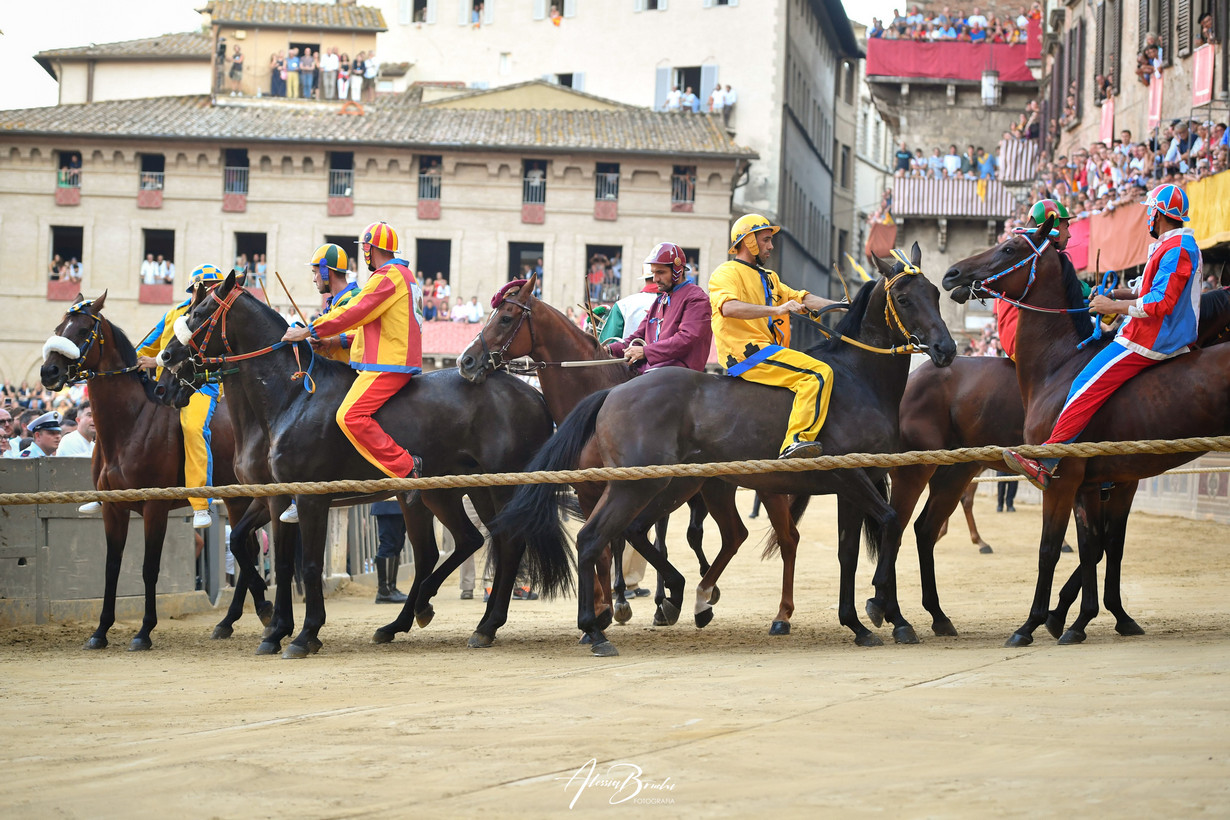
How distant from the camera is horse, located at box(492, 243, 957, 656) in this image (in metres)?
9.39

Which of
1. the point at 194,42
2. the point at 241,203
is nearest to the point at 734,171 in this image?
the point at 241,203

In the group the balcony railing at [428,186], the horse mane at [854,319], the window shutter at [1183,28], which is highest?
the window shutter at [1183,28]

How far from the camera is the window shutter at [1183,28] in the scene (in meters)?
26.6

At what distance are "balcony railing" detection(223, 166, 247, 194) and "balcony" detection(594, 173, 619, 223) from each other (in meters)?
11.8

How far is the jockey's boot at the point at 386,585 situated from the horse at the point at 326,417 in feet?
15.2

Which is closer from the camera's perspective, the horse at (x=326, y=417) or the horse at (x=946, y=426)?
the horse at (x=326, y=417)

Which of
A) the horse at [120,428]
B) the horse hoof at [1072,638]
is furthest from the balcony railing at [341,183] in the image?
the horse hoof at [1072,638]

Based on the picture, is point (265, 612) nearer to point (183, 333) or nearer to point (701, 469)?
point (183, 333)

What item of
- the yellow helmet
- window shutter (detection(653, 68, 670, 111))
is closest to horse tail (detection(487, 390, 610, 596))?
the yellow helmet

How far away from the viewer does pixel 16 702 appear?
7457 millimetres

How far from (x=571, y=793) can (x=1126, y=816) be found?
178 centimetres

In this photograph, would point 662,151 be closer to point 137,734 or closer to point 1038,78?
point 1038,78

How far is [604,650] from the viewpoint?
9133 mm

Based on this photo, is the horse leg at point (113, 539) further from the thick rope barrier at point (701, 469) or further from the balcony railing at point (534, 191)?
the balcony railing at point (534, 191)
